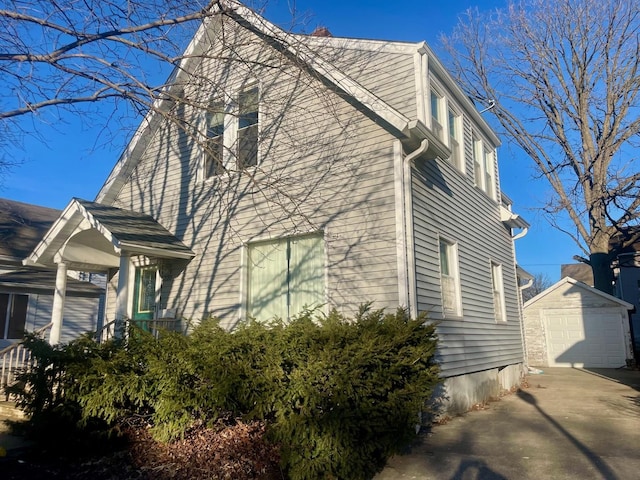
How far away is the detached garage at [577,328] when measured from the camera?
17.6 meters

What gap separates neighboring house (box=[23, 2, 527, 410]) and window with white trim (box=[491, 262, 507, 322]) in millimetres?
690

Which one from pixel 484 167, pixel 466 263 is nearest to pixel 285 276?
pixel 466 263

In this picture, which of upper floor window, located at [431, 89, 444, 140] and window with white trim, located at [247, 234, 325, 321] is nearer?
window with white trim, located at [247, 234, 325, 321]

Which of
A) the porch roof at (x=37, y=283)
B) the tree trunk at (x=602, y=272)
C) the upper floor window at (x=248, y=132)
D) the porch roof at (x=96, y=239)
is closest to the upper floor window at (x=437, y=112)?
the upper floor window at (x=248, y=132)

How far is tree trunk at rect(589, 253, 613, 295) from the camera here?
64.4 feet

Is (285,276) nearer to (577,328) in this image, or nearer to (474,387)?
(474,387)

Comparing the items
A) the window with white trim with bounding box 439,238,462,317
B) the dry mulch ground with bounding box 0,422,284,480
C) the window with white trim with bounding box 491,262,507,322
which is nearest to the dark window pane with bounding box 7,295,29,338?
the dry mulch ground with bounding box 0,422,284,480

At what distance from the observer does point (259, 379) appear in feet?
16.3

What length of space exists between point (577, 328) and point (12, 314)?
1944cm

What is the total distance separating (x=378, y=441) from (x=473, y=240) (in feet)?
22.1

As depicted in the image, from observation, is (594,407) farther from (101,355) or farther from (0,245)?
(0,245)

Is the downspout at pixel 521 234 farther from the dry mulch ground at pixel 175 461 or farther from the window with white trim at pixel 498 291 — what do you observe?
the dry mulch ground at pixel 175 461

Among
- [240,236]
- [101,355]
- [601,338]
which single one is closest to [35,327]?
[240,236]

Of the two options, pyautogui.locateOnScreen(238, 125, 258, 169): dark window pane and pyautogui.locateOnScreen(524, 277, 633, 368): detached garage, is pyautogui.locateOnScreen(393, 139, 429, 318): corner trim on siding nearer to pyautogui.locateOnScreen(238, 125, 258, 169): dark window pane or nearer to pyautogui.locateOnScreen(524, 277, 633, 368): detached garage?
pyautogui.locateOnScreen(238, 125, 258, 169): dark window pane
